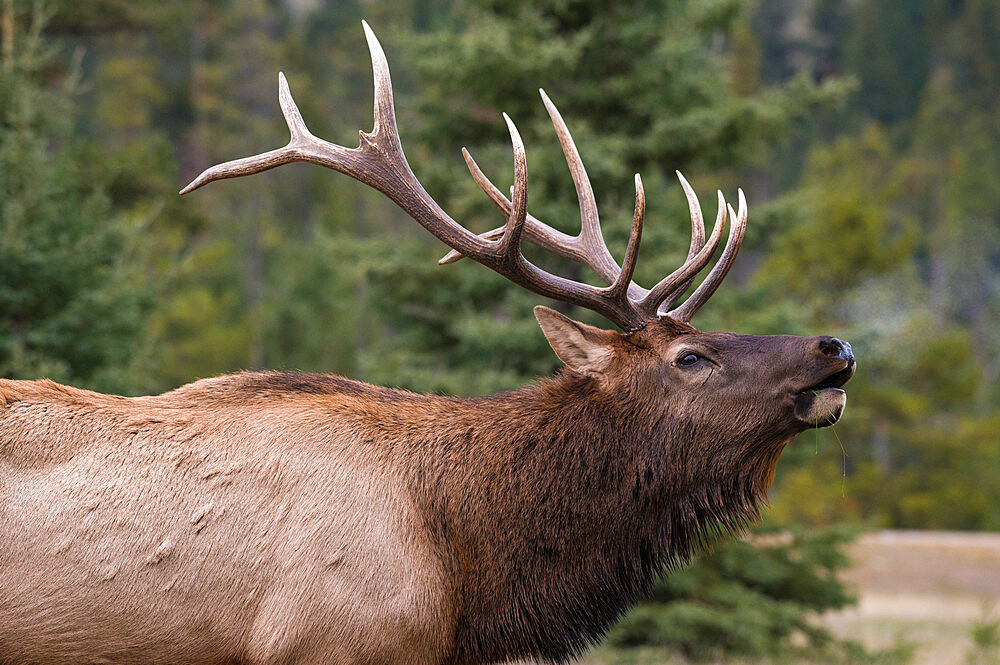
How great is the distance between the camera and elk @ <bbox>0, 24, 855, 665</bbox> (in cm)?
325

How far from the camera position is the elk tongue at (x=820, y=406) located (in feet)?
11.8

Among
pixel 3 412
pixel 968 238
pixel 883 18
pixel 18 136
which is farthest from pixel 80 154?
pixel 883 18

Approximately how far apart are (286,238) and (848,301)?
60.2 feet

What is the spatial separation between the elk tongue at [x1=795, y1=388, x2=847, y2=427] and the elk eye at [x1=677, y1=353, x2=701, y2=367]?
377 millimetres

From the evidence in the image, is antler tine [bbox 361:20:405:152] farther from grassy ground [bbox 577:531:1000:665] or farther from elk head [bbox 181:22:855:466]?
grassy ground [bbox 577:531:1000:665]

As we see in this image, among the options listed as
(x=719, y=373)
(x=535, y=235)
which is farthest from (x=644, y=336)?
(x=535, y=235)

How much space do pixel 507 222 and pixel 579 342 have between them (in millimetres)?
542

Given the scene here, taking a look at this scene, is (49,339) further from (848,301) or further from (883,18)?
(883,18)

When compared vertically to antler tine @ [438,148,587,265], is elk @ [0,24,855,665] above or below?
below

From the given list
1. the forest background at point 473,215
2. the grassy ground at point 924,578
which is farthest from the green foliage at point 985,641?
the grassy ground at point 924,578

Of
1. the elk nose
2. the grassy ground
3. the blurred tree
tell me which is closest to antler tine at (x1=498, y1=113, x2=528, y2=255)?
the elk nose

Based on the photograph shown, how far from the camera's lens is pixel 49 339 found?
7.18 m

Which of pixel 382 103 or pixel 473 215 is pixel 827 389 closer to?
pixel 382 103

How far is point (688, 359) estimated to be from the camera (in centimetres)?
380
